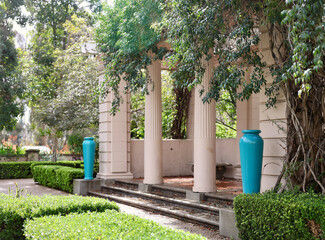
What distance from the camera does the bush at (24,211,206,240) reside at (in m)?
3.87

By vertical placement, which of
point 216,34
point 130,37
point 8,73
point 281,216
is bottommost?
point 281,216

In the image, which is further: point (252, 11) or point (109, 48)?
point (109, 48)

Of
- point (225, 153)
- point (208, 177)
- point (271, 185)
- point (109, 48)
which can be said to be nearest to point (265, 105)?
point (271, 185)

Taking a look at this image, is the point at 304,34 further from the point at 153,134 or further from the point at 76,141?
the point at 76,141

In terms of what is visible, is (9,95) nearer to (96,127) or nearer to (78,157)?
(78,157)

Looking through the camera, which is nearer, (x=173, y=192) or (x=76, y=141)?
→ (x=173, y=192)

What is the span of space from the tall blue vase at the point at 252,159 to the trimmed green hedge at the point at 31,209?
225cm

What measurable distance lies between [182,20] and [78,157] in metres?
16.0

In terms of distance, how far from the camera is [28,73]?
22906mm

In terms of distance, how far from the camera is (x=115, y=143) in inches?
483

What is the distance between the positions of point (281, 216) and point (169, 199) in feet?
13.8

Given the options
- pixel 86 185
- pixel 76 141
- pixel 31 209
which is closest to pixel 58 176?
pixel 86 185

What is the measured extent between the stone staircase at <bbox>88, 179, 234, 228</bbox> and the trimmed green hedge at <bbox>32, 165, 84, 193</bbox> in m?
1.00

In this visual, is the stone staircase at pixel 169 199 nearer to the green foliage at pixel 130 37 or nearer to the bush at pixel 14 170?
the green foliage at pixel 130 37
